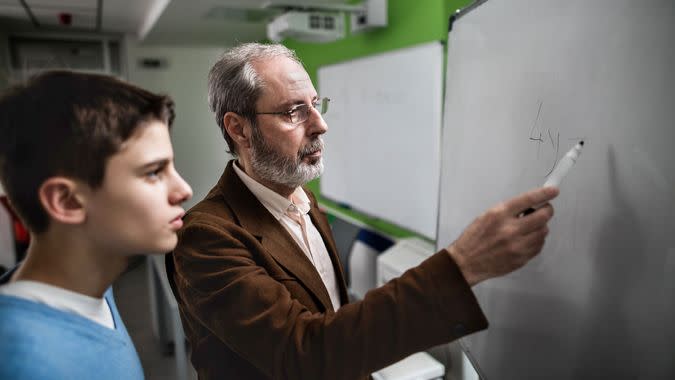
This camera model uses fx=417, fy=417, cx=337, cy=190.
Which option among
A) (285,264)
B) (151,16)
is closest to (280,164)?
(285,264)

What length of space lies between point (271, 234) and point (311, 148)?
17cm

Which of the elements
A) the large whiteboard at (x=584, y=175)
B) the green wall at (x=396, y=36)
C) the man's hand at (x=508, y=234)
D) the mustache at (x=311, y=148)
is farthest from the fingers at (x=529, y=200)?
the green wall at (x=396, y=36)

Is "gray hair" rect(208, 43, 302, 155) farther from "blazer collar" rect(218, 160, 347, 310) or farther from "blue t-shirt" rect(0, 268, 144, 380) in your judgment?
"blue t-shirt" rect(0, 268, 144, 380)

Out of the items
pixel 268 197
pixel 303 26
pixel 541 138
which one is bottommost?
pixel 268 197

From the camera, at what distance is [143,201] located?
0.41 metres

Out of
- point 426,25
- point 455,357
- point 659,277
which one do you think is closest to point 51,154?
point 659,277

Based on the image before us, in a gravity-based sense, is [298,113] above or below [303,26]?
below

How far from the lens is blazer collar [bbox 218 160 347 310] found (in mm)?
736

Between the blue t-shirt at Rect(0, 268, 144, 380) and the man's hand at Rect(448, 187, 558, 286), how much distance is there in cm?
42

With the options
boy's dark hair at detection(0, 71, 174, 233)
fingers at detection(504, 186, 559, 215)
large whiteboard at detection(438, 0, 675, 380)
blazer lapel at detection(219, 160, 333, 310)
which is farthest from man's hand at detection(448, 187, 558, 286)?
boy's dark hair at detection(0, 71, 174, 233)

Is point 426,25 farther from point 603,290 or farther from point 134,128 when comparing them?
point 134,128

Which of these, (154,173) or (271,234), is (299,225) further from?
(154,173)

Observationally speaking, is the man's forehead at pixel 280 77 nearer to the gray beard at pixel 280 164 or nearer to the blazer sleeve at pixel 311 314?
the gray beard at pixel 280 164

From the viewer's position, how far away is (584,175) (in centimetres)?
64
